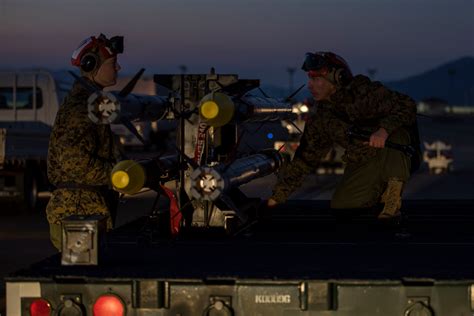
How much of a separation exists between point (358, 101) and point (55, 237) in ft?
8.37

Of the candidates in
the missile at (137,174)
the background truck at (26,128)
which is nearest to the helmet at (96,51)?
the missile at (137,174)

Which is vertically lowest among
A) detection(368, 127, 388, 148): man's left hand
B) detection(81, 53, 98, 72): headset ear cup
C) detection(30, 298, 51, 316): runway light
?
detection(30, 298, 51, 316): runway light

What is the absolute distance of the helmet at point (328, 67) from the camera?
29.8ft

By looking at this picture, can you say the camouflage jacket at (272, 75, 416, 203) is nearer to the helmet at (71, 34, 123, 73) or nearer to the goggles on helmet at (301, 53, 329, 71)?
the goggles on helmet at (301, 53, 329, 71)

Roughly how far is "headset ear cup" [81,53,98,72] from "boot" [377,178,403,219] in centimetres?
240

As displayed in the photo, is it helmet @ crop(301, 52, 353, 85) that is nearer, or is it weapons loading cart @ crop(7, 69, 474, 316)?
weapons loading cart @ crop(7, 69, 474, 316)

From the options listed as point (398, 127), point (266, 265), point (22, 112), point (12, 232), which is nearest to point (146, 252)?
point (266, 265)

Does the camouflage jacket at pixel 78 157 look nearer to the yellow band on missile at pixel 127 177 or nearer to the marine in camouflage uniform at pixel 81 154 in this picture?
the marine in camouflage uniform at pixel 81 154

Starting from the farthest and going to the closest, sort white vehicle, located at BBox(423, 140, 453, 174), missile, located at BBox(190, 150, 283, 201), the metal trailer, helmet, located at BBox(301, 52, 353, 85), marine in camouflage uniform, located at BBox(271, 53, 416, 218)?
white vehicle, located at BBox(423, 140, 453, 174)
helmet, located at BBox(301, 52, 353, 85)
marine in camouflage uniform, located at BBox(271, 53, 416, 218)
missile, located at BBox(190, 150, 283, 201)
the metal trailer

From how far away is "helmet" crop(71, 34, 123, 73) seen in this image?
8727 mm

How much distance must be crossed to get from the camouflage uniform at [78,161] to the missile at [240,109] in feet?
3.31

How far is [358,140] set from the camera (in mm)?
9016

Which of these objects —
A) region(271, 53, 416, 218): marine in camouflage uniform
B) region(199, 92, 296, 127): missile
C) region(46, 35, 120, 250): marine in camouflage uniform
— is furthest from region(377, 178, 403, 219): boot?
region(46, 35, 120, 250): marine in camouflage uniform

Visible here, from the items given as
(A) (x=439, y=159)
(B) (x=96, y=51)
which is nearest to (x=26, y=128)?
(A) (x=439, y=159)
